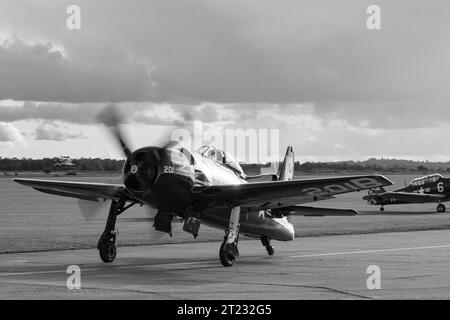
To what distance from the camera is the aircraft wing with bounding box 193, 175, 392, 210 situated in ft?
61.1

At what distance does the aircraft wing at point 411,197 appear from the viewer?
54.1 m

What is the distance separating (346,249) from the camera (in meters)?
23.9

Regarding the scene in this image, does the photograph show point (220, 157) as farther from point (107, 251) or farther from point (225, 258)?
point (107, 251)

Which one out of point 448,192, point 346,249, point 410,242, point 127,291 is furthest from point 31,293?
point 448,192

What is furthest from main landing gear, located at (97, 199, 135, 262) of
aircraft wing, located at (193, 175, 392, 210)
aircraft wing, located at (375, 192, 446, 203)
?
aircraft wing, located at (375, 192, 446, 203)

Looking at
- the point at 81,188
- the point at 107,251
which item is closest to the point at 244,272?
the point at 107,251

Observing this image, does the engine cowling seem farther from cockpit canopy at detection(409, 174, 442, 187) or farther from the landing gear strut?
cockpit canopy at detection(409, 174, 442, 187)

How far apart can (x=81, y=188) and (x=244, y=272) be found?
593cm

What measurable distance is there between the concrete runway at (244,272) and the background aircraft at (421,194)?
2812 cm

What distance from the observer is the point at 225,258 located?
18.8 m

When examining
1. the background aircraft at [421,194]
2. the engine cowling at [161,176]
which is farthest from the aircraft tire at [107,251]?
the background aircraft at [421,194]

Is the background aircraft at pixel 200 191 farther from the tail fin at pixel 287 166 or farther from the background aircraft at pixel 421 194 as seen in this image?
the background aircraft at pixel 421 194
